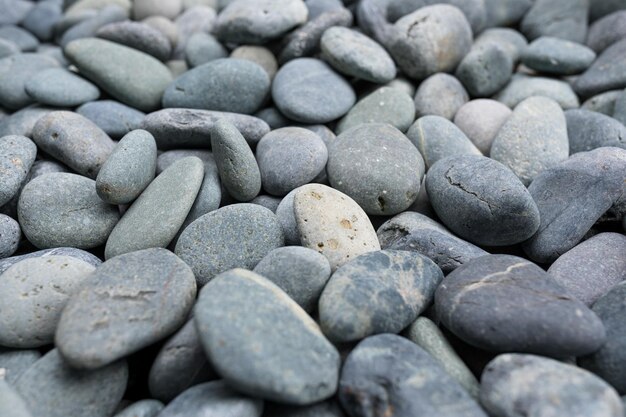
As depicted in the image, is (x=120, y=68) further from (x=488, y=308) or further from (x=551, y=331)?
(x=551, y=331)

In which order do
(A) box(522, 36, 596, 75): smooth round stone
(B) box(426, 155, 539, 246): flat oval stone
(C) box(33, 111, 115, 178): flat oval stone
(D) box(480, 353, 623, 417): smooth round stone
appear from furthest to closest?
1. (A) box(522, 36, 596, 75): smooth round stone
2. (C) box(33, 111, 115, 178): flat oval stone
3. (B) box(426, 155, 539, 246): flat oval stone
4. (D) box(480, 353, 623, 417): smooth round stone

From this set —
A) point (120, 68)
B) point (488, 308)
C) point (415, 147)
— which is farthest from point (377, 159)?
point (120, 68)

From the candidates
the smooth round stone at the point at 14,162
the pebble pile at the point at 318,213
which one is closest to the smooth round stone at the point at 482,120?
the pebble pile at the point at 318,213

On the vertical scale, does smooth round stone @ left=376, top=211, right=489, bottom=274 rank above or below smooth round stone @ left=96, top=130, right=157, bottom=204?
below

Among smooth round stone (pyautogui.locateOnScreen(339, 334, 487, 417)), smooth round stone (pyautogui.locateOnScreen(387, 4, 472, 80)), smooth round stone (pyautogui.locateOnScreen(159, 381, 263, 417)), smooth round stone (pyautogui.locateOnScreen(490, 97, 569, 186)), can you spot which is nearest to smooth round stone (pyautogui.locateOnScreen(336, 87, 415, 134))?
smooth round stone (pyautogui.locateOnScreen(387, 4, 472, 80))

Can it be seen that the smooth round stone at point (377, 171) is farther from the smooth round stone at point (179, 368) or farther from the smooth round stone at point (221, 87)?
the smooth round stone at point (179, 368)

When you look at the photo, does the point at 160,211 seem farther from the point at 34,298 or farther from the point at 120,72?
the point at 120,72

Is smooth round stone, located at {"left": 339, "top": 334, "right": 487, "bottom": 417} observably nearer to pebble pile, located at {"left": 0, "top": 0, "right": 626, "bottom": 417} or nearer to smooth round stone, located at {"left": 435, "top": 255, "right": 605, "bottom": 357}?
pebble pile, located at {"left": 0, "top": 0, "right": 626, "bottom": 417}
